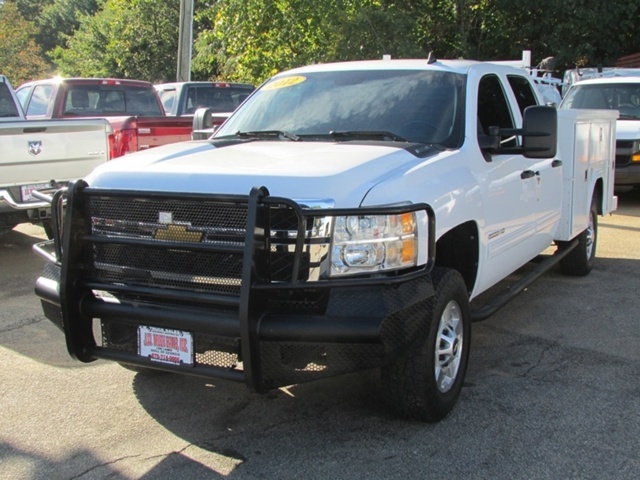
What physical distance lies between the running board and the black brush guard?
1.05 meters

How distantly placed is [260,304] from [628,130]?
1021 cm

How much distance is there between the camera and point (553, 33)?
22.1 meters

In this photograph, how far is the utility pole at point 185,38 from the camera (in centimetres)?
1806

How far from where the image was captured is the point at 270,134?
4953 mm

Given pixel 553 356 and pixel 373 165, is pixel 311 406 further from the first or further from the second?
pixel 553 356

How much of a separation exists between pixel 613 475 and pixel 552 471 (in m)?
0.28

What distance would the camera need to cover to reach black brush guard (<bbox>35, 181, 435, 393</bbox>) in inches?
133

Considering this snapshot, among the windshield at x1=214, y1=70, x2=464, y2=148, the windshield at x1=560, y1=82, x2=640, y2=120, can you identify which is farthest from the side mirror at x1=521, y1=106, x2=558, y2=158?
the windshield at x1=560, y1=82, x2=640, y2=120

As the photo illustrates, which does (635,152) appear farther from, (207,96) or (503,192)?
(503,192)

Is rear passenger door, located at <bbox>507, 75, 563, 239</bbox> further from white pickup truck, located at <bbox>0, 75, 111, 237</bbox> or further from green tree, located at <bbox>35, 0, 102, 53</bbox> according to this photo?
green tree, located at <bbox>35, 0, 102, 53</bbox>

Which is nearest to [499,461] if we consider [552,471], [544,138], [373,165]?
[552,471]

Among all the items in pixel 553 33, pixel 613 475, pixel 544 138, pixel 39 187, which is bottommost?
pixel 613 475

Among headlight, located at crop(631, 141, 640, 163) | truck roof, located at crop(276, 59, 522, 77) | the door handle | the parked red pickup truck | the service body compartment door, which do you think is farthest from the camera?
headlight, located at crop(631, 141, 640, 163)

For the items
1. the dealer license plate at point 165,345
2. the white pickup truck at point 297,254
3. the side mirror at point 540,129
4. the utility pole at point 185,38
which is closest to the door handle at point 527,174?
the white pickup truck at point 297,254
